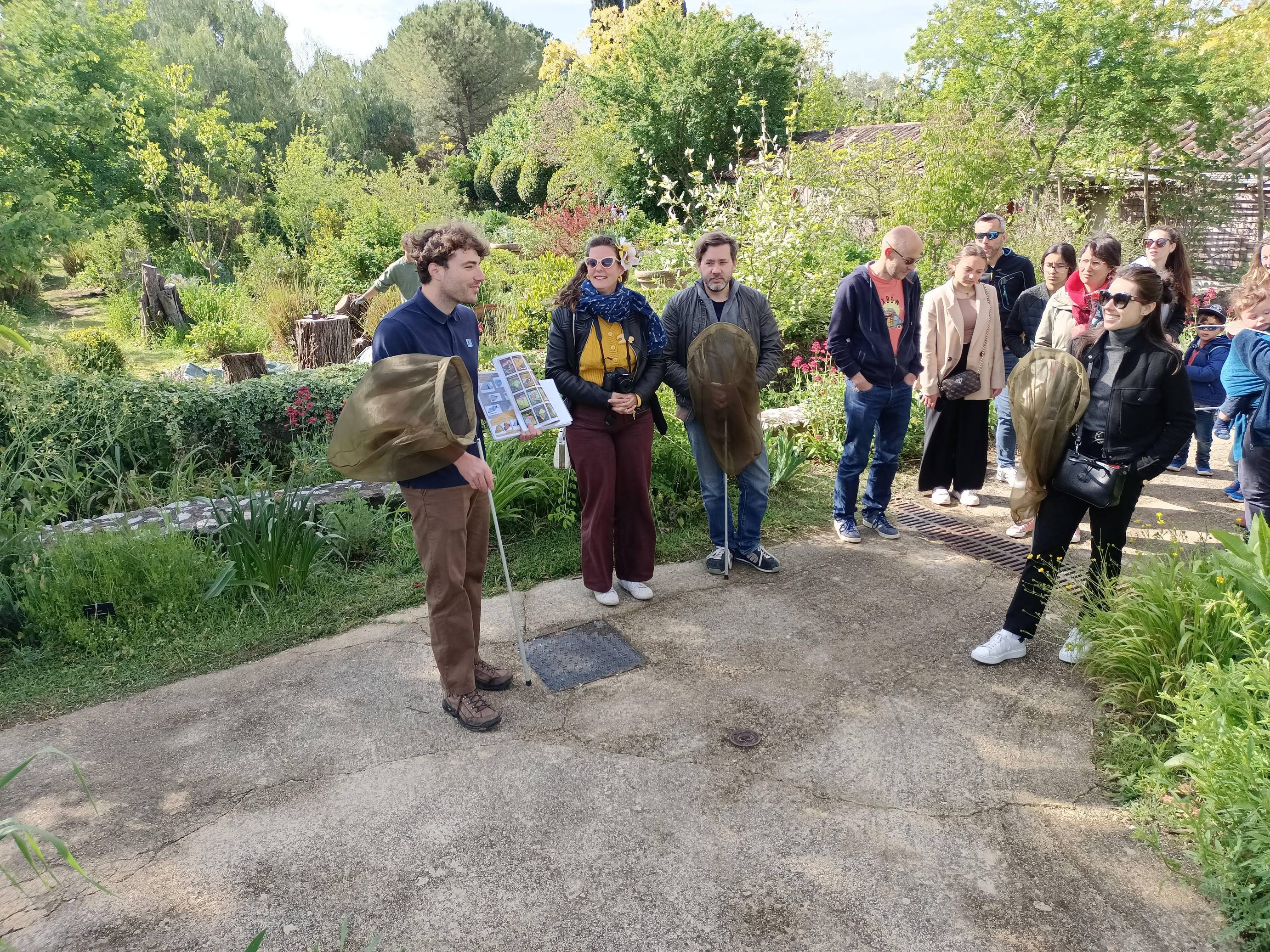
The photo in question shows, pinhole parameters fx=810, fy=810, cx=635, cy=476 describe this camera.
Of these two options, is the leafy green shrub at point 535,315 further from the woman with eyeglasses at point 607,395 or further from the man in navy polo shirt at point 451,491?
the man in navy polo shirt at point 451,491

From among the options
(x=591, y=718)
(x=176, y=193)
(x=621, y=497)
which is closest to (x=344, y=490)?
→ (x=621, y=497)

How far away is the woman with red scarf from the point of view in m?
4.78

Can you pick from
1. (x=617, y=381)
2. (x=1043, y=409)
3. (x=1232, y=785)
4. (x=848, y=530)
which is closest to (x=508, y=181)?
(x=848, y=530)

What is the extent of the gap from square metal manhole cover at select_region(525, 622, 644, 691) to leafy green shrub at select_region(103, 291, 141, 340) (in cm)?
1190

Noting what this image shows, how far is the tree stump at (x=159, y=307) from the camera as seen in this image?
12.5 metres

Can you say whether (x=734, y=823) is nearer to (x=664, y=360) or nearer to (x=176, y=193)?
(x=664, y=360)

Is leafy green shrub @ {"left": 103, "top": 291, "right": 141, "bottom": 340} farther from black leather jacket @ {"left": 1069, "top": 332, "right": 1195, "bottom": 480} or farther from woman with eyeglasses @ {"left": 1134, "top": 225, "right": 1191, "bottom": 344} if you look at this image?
black leather jacket @ {"left": 1069, "top": 332, "right": 1195, "bottom": 480}

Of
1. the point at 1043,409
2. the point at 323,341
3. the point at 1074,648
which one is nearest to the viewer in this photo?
the point at 1043,409

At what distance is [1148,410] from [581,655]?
8.83ft

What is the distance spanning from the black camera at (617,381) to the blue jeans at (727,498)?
59 cm

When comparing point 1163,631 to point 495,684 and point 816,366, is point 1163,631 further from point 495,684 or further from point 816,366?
point 816,366

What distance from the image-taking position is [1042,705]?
11.3ft

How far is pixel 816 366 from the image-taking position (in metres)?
7.42

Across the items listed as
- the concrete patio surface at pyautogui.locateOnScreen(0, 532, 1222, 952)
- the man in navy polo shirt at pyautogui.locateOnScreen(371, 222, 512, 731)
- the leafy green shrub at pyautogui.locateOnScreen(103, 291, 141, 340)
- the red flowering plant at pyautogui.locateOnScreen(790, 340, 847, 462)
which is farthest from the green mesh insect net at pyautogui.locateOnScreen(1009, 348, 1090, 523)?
the leafy green shrub at pyautogui.locateOnScreen(103, 291, 141, 340)
